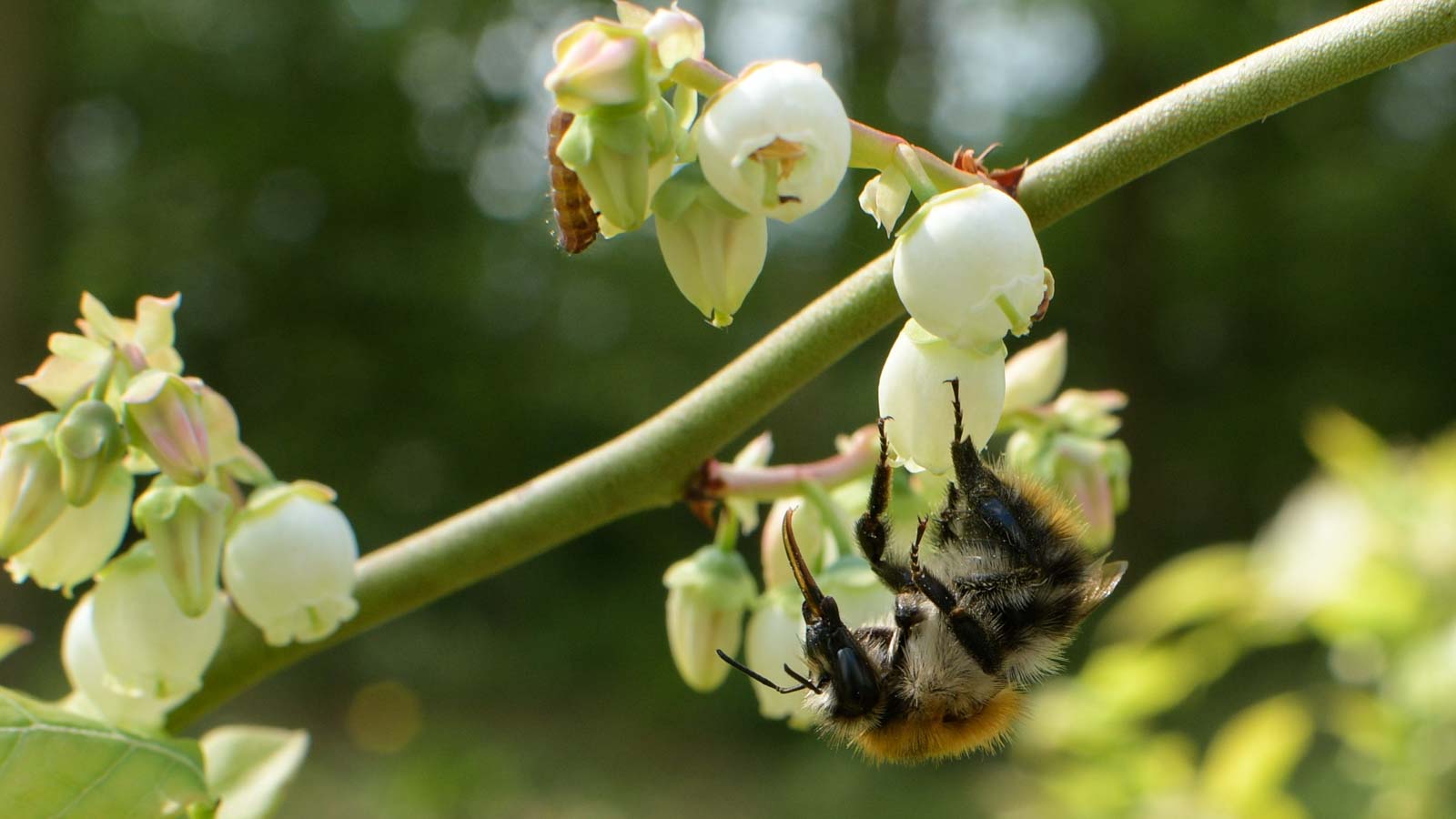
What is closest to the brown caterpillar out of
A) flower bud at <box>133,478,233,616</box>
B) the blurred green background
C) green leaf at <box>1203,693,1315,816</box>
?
flower bud at <box>133,478,233,616</box>

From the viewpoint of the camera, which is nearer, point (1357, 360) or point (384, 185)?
point (384, 185)

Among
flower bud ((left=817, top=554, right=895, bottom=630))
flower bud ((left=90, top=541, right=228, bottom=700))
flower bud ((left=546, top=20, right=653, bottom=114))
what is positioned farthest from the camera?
flower bud ((left=817, top=554, right=895, bottom=630))

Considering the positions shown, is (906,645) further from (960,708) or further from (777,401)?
(777,401)

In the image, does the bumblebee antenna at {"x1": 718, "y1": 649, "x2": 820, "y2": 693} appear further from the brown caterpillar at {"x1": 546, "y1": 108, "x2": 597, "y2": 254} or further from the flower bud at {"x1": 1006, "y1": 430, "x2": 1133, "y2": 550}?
the brown caterpillar at {"x1": 546, "y1": 108, "x2": 597, "y2": 254}

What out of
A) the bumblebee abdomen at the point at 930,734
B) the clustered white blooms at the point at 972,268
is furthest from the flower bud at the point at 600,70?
the bumblebee abdomen at the point at 930,734

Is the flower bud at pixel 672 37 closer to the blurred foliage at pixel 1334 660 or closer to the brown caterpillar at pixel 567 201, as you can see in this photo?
the brown caterpillar at pixel 567 201

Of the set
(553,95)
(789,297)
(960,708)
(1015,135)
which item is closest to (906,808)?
(789,297)

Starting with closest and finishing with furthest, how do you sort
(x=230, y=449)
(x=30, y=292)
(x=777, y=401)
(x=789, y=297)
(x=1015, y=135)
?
1. (x=777, y=401)
2. (x=230, y=449)
3. (x=30, y=292)
4. (x=789, y=297)
5. (x=1015, y=135)
